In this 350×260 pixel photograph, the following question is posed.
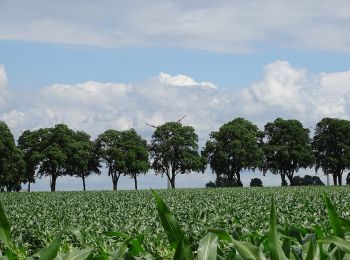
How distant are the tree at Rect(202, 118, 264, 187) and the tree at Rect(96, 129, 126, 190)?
13.6m

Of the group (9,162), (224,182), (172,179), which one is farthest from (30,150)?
(224,182)

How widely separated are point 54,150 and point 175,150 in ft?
63.0

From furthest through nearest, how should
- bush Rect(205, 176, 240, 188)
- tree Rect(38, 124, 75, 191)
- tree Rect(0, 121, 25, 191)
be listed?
bush Rect(205, 176, 240, 188) < tree Rect(38, 124, 75, 191) < tree Rect(0, 121, 25, 191)

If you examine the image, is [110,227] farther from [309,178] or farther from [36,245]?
[309,178]

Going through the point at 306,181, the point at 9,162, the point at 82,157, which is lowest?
the point at 306,181

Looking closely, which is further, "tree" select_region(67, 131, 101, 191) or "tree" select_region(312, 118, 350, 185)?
"tree" select_region(312, 118, 350, 185)

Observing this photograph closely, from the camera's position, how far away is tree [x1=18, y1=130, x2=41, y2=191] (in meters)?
97.3

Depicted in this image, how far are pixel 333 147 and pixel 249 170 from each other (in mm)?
13829

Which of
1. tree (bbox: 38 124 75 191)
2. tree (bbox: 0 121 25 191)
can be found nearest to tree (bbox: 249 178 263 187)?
tree (bbox: 38 124 75 191)

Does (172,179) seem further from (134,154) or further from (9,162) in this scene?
(9,162)

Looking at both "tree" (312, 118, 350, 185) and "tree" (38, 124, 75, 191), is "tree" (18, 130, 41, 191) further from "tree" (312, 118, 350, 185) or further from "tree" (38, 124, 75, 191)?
"tree" (312, 118, 350, 185)

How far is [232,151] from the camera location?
99.6 meters

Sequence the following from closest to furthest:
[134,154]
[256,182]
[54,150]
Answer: [54,150], [134,154], [256,182]

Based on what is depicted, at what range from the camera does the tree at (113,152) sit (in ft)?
339
